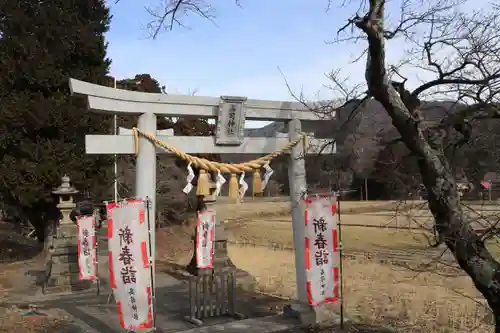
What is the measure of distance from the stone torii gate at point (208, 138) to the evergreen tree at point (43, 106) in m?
7.89

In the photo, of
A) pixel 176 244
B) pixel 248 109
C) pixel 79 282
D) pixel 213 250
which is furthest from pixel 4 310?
pixel 176 244

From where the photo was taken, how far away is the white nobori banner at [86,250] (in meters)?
10.9

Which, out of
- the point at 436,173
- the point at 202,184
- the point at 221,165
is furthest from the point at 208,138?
the point at 436,173

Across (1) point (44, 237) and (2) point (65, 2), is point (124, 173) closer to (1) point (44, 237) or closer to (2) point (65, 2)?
(1) point (44, 237)

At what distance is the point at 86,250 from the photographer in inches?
432

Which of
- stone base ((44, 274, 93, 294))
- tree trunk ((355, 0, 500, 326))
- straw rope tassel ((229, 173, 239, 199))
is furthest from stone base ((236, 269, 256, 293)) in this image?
tree trunk ((355, 0, 500, 326))

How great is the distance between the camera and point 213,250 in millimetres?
12602

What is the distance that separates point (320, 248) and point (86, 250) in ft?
19.6

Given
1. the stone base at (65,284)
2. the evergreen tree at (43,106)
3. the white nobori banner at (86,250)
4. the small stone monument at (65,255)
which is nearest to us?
the white nobori banner at (86,250)

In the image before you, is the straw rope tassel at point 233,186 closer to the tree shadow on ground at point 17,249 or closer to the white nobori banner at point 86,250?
the white nobori banner at point 86,250

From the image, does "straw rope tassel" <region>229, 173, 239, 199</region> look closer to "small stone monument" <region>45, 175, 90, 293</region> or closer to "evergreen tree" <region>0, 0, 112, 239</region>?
"small stone monument" <region>45, 175, 90, 293</region>

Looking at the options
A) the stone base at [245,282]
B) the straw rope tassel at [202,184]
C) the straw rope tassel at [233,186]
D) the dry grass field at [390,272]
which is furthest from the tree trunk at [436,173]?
the stone base at [245,282]

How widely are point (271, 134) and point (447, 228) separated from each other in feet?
14.2

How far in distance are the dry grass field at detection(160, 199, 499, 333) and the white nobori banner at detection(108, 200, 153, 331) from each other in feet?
11.3
